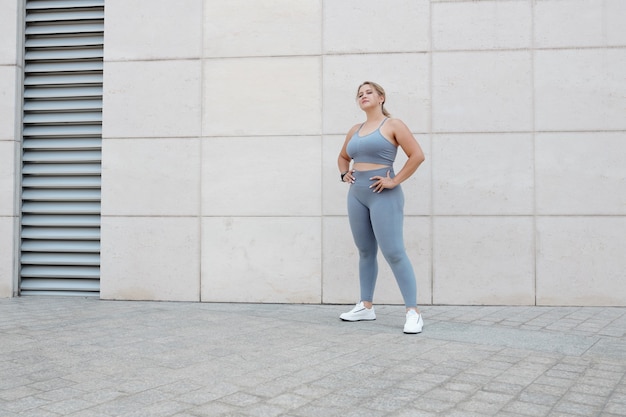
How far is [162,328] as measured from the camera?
449 cm

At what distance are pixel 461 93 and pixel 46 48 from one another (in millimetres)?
4705

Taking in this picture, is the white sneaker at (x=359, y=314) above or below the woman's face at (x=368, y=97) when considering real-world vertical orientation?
below

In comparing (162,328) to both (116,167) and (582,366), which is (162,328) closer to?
(116,167)

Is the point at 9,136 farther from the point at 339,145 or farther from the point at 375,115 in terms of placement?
the point at 375,115

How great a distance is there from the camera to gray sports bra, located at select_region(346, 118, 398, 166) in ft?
14.9

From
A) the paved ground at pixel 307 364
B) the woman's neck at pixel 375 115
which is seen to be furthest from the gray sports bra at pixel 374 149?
the paved ground at pixel 307 364

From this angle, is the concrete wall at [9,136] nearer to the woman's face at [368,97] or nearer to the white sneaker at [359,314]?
the white sneaker at [359,314]

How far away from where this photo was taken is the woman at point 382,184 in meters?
4.49

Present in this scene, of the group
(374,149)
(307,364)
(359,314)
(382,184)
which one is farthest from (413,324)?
(374,149)

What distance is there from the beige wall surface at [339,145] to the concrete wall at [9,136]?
0.03 metres

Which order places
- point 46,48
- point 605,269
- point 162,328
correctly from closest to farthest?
point 162,328 → point 605,269 → point 46,48

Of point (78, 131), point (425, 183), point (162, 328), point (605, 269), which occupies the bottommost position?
point (162, 328)

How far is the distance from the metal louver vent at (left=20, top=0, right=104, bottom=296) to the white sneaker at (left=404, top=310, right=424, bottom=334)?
145 inches

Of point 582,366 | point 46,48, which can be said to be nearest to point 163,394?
point 582,366
